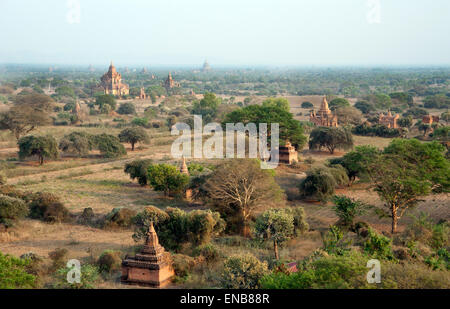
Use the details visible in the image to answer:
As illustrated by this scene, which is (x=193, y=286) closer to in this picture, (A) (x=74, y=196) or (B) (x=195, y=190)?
(B) (x=195, y=190)

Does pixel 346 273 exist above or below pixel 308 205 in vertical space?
above

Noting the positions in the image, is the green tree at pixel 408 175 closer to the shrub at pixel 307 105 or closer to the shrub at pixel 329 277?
the shrub at pixel 329 277

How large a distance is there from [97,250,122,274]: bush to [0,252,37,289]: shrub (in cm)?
228

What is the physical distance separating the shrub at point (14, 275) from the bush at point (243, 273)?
480 cm

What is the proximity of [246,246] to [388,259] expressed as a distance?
4.81 m

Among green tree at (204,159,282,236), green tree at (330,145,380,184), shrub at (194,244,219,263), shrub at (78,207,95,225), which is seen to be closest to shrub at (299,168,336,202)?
green tree at (330,145,380,184)

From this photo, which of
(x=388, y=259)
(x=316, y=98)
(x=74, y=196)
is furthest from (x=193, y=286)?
(x=316, y=98)

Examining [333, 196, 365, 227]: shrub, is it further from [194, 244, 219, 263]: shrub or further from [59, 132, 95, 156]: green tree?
[59, 132, 95, 156]: green tree

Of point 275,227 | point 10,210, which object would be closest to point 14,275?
point 10,210

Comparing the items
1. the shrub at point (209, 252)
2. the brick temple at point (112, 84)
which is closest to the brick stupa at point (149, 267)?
the shrub at point (209, 252)

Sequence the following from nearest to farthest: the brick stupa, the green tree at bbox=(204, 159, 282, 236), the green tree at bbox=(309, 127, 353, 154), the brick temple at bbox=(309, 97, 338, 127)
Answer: the brick stupa
the green tree at bbox=(204, 159, 282, 236)
the green tree at bbox=(309, 127, 353, 154)
the brick temple at bbox=(309, 97, 338, 127)

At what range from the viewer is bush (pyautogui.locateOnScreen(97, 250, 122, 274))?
44.7 ft

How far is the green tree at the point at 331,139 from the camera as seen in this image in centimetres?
3550

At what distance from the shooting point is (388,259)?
12758mm
